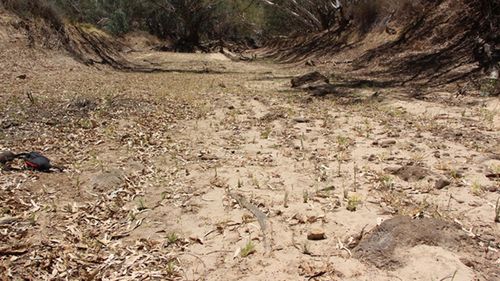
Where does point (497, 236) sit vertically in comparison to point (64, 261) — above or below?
above

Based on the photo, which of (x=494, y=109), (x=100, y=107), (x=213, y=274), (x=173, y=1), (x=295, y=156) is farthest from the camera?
(x=173, y=1)

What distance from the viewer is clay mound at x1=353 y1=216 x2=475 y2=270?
3.78 metres

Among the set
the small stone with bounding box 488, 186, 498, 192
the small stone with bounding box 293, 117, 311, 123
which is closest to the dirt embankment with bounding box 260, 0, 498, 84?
the small stone with bounding box 293, 117, 311, 123

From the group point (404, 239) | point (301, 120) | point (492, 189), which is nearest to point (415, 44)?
point (301, 120)

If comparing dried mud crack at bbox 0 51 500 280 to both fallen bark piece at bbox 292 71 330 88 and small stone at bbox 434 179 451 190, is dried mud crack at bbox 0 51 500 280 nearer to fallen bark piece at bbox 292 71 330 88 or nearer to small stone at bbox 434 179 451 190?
small stone at bbox 434 179 451 190

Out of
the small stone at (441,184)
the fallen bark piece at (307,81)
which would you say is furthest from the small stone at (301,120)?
the fallen bark piece at (307,81)

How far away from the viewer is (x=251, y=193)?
5.31 meters

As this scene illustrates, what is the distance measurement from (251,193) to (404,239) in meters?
2.00

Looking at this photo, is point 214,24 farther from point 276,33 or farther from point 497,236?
point 497,236

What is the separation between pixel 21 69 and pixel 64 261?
12.0 meters

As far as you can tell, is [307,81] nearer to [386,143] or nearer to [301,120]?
[301,120]

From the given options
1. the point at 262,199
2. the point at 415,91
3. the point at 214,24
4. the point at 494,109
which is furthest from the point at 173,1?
the point at 262,199

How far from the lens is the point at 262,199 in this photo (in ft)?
16.8

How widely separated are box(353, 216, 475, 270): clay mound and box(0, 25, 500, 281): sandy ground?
0.01 meters
